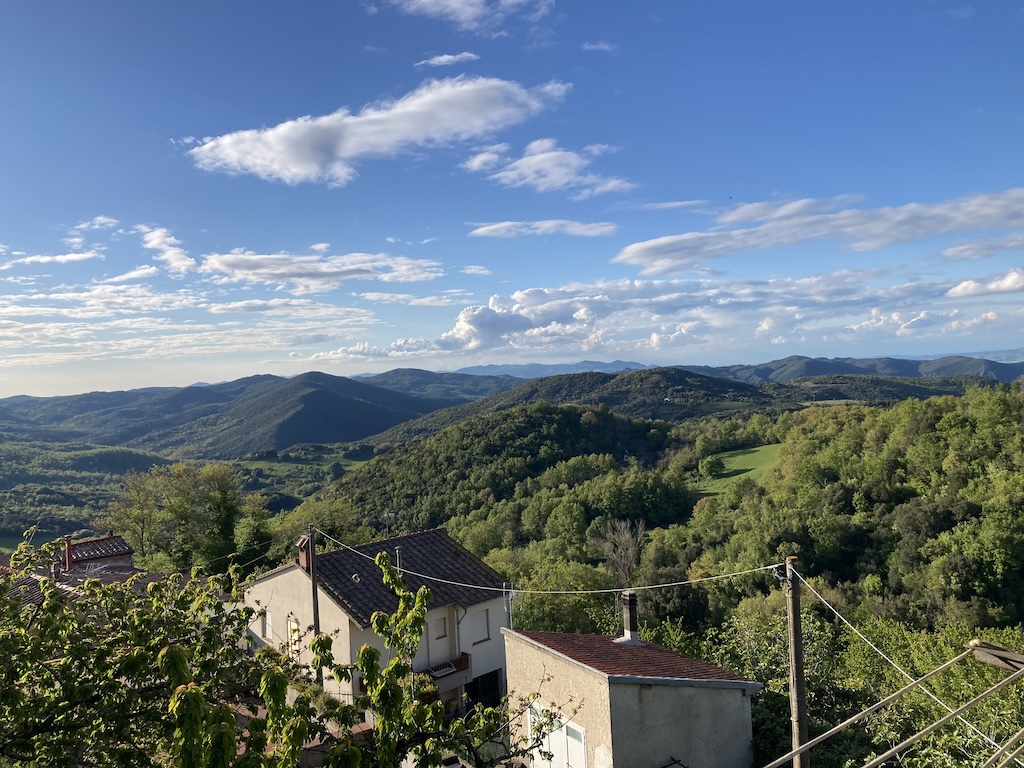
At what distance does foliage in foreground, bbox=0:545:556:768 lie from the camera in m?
5.76

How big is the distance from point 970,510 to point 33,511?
433 feet

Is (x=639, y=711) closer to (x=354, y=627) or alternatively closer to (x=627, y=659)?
(x=627, y=659)

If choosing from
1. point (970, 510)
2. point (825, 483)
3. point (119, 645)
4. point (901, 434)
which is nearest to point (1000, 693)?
point (119, 645)

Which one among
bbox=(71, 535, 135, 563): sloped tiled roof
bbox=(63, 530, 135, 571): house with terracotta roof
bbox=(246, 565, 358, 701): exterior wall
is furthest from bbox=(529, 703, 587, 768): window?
bbox=(71, 535, 135, 563): sloped tiled roof

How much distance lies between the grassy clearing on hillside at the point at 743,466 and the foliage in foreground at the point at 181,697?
258 feet

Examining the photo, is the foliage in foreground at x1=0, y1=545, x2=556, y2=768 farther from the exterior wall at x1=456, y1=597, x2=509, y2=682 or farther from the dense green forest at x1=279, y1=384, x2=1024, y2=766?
the exterior wall at x1=456, y1=597, x2=509, y2=682

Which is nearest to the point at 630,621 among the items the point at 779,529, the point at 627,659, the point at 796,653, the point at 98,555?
the point at 627,659

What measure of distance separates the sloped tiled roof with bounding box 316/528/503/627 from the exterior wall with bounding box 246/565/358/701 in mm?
551

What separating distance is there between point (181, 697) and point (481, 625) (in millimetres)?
19001

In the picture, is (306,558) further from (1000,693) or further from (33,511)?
(33,511)

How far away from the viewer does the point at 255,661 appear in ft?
31.3

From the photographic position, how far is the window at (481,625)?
2302cm

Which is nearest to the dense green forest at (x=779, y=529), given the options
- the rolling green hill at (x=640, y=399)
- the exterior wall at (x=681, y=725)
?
the exterior wall at (x=681, y=725)

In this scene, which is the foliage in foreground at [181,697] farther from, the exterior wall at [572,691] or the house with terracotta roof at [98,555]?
the house with terracotta roof at [98,555]
